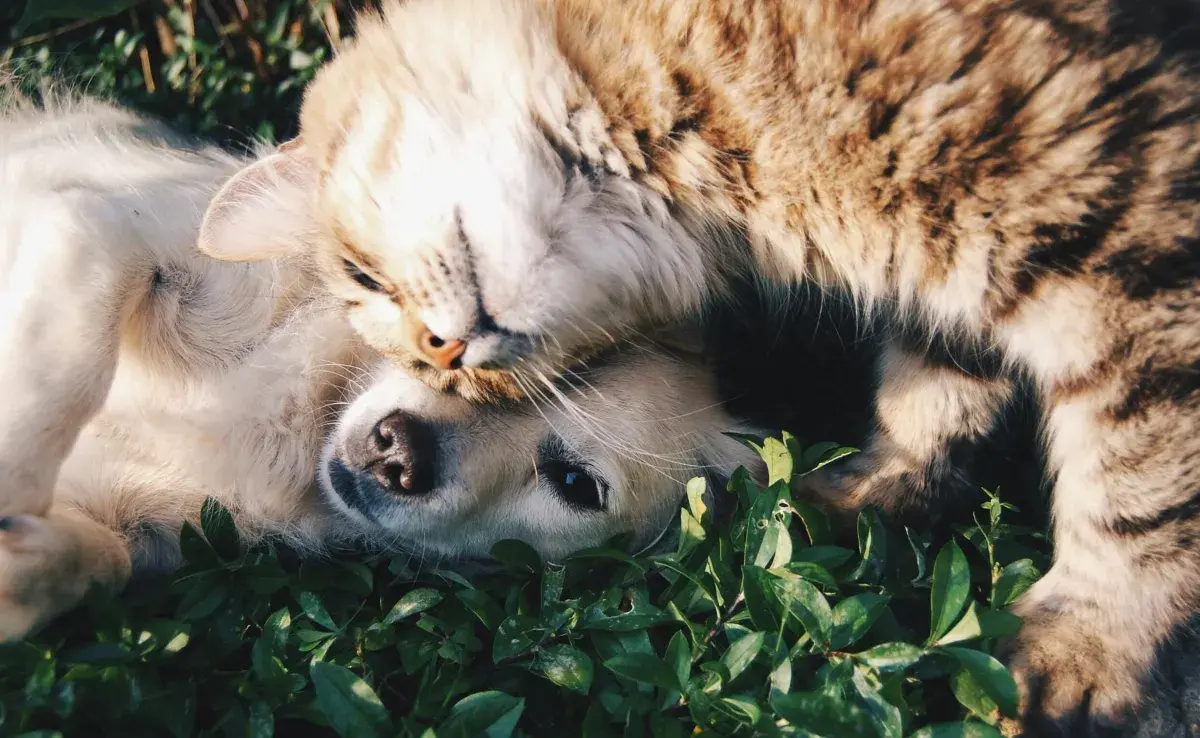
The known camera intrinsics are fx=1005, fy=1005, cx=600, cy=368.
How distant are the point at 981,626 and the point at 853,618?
24cm

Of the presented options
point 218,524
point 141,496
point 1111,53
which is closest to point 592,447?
point 218,524

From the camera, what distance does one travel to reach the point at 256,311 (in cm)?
259

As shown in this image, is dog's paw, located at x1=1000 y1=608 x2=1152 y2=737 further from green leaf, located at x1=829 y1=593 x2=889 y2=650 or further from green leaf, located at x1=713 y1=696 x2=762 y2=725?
green leaf, located at x1=713 y1=696 x2=762 y2=725

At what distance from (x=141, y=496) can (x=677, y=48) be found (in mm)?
1659

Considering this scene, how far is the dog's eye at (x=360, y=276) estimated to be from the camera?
2.15 m

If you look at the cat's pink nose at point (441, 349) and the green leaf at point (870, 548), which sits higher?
the cat's pink nose at point (441, 349)

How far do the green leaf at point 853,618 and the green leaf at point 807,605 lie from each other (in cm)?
2

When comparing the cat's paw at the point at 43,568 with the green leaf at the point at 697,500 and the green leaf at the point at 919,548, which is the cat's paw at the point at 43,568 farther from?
the green leaf at the point at 919,548

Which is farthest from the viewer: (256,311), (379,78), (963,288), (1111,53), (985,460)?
(256,311)

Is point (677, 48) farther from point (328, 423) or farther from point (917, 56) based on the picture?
point (328, 423)

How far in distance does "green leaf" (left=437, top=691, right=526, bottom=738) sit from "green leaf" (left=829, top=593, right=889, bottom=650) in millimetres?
566

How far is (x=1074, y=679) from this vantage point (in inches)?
73.4

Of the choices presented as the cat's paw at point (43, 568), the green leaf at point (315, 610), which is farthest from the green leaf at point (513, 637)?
the cat's paw at point (43, 568)

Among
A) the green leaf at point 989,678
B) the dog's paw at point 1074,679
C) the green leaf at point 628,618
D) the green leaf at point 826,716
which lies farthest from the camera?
the green leaf at point 628,618
